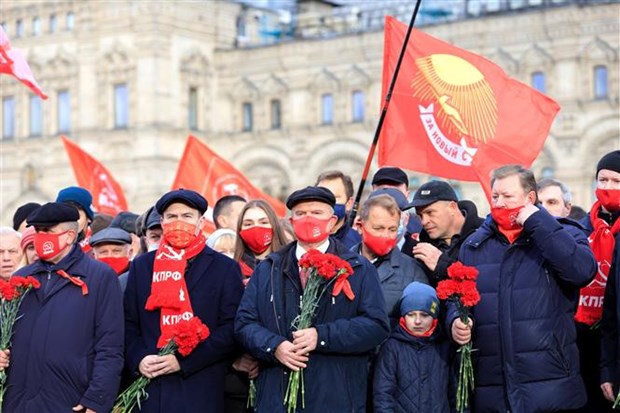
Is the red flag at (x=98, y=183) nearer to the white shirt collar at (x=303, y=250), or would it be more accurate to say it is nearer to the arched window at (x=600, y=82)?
the white shirt collar at (x=303, y=250)

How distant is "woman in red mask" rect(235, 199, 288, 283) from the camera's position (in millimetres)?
8016

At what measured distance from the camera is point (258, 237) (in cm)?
802

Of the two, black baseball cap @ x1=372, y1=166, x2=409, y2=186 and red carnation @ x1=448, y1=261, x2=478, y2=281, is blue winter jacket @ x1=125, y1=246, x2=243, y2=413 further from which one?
black baseball cap @ x1=372, y1=166, x2=409, y2=186

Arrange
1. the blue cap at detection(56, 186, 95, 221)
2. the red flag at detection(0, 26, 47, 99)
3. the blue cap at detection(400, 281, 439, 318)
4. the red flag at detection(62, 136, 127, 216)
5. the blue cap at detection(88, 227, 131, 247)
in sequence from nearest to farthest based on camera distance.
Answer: the blue cap at detection(400, 281, 439, 318), the blue cap at detection(88, 227, 131, 247), the blue cap at detection(56, 186, 95, 221), the red flag at detection(0, 26, 47, 99), the red flag at detection(62, 136, 127, 216)

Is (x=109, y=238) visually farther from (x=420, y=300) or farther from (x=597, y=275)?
(x=597, y=275)

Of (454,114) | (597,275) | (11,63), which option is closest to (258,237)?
(597,275)

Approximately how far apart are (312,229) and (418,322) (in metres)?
Answer: 0.82

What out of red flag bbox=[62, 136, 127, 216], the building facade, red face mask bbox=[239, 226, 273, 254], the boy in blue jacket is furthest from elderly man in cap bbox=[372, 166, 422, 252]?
the building facade

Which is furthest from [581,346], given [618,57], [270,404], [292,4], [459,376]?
[292,4]

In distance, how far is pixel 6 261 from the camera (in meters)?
8.56

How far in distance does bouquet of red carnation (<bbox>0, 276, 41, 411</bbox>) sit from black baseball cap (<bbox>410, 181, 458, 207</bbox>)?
2.35 metres

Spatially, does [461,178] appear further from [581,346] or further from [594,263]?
[594,263]

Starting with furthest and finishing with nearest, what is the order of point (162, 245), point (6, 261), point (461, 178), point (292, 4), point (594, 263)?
point (292, 4) < point (461, 178) < point (6, 261) < point (162, 245) < point (594, 263)

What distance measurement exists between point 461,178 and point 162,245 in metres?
3.81
